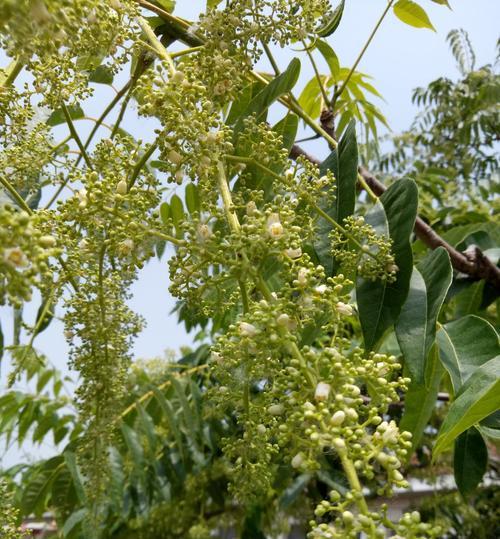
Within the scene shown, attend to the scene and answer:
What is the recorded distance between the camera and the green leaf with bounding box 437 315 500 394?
138 centimetres

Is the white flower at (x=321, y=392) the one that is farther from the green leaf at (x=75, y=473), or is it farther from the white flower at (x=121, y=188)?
the green leaf at (x=75, y=473)

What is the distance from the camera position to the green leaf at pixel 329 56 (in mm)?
1872

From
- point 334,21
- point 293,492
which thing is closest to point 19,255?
point 334,21

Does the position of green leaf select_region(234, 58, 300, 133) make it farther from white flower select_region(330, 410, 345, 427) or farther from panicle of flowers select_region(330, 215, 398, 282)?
white flower select_region(330, 410, 345, 427)

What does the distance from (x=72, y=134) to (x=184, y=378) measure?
2.26 m

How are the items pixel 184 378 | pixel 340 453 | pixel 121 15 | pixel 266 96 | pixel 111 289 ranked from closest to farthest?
pixel 340 453 → pixel 121 15 → pixel 111 289 → pixel 266 96 → pixel 184 378

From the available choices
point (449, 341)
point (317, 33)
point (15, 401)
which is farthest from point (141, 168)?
point (15, 401)

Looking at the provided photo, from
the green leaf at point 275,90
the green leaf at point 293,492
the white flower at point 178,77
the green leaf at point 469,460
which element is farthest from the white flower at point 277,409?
the green leaf at point 293,492

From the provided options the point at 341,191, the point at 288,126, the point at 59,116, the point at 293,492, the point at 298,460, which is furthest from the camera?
the point at 293,492

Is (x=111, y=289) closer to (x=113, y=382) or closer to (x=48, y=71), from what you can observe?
(x=113, y=382)

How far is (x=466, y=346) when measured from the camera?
145 centimetres

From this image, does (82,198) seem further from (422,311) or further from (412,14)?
(412,14)

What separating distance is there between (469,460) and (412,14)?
134 centimetres

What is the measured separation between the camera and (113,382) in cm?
145
